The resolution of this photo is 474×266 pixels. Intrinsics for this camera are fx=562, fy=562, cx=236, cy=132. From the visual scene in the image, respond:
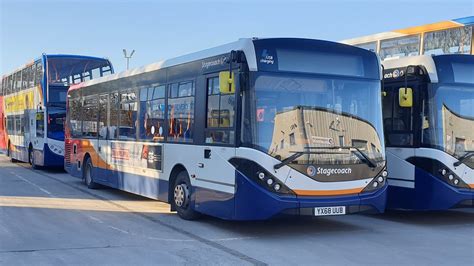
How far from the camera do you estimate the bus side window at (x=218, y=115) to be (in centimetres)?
849

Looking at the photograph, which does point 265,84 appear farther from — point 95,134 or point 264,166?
point 95,134

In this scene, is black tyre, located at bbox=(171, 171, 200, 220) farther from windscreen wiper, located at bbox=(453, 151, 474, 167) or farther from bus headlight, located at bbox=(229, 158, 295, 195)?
windscreen wiper, located at bbox=(453, 151, 474, 167)

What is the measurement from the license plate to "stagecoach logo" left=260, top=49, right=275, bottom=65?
228 centimetres

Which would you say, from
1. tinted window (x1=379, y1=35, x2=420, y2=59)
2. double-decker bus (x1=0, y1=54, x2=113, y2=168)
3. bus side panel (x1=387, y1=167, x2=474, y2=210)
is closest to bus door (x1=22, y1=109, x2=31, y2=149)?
double-decker bus (x1=0, y1=54, x2=113, y2=168)

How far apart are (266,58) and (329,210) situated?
2.46 m

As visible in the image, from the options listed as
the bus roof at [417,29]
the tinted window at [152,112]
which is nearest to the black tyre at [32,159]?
the tinted window at [152,112]

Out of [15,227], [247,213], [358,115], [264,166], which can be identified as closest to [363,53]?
[358,115]

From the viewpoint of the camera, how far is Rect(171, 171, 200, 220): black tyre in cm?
977

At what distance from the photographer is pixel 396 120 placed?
34.6 ft

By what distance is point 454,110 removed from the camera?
9.86m

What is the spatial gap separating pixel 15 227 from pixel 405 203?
22.4 ft

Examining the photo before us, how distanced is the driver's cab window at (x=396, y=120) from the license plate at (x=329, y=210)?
244cm

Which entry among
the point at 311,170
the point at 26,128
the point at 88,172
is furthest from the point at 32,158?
the point at 311,170

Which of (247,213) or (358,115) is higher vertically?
(358,115)
